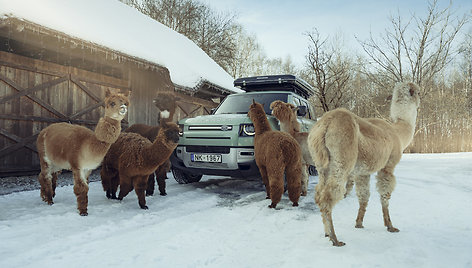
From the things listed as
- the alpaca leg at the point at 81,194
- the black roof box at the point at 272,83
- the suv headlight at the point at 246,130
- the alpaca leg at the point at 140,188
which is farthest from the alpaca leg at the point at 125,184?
the black roof box at the point at 272,83

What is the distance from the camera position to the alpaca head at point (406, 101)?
12.3 ft

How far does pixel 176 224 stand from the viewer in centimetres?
360

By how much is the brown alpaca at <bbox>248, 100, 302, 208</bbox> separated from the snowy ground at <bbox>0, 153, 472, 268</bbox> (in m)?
0.28

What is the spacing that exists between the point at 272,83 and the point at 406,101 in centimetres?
434

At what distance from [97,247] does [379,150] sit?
3.04m

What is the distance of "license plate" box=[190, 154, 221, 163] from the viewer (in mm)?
5184

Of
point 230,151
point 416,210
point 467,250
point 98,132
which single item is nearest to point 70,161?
point 98,132

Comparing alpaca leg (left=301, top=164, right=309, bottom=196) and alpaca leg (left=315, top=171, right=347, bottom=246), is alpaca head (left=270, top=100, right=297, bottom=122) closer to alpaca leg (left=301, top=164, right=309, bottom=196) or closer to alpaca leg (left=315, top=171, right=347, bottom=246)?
alpaca leg (left=301, top=164, right=309, bottom=196)

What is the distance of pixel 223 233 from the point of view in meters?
3.27

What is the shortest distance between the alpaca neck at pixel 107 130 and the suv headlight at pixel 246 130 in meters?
2.12

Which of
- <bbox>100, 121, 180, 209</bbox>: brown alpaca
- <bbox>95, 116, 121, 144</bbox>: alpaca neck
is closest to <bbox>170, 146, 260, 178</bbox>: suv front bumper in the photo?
<bbox>100, 121, 180, 209</bbox>: brown alpaca

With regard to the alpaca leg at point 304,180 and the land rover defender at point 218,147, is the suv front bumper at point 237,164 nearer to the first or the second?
the land rover defender at point 218,147

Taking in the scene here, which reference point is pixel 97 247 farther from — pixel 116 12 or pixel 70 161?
pixel 116 12

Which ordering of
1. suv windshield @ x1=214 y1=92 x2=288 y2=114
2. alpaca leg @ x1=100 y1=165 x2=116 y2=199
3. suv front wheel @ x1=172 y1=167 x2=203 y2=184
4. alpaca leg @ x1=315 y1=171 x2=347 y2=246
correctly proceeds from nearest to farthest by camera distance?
alpaca leg @ x1=315 y1=171 x2=347 y2=246, alpaca leg @ x1=100 y1=165 x2=116 y2=199, suv front wheel @ x1=172 y1=167 x2=203 y2=184, suv windshield @ x1=214 y1=92 x2=288 y2=114
